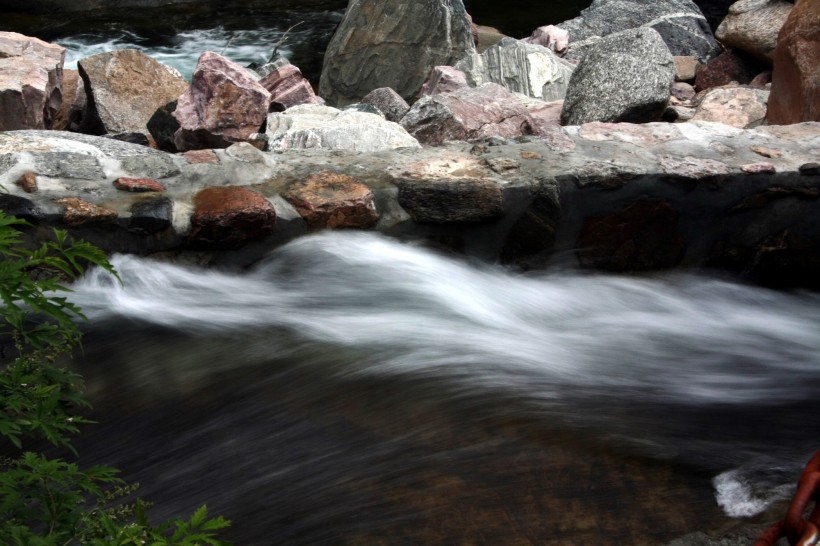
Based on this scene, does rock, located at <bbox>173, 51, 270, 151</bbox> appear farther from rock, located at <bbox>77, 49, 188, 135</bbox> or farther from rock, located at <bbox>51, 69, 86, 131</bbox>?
rock, located at <bbox>51, 69, 86, 131</bbox>

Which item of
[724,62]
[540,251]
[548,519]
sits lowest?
[548,519]

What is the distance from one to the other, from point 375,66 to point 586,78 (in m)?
2.55

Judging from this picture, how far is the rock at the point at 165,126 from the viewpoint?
6070mm

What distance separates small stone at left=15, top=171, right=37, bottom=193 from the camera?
289 centimetres

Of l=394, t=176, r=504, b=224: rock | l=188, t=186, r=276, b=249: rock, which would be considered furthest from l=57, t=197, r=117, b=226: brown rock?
l=394, t=176, r=504, b=224: rock

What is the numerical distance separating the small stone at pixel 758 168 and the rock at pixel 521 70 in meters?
4.42

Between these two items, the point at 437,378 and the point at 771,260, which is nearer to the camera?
the point at 437,378

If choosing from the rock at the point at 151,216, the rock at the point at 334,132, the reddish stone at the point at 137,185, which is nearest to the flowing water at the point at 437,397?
the rock at the point at 151,216

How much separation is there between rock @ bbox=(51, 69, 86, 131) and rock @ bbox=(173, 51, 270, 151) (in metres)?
1.26

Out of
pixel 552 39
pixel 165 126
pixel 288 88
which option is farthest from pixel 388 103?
pixel 552 39

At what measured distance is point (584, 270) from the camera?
3.46 metres

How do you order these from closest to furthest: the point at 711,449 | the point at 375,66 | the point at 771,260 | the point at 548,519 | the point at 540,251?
the point at 548,519
the point at 711,449
the point at 540,251
the point at 771,260
the point at 375,66

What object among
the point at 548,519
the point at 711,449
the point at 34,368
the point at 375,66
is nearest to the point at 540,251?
the point at 711,449

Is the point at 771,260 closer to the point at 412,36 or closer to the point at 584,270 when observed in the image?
the point at 584,270
